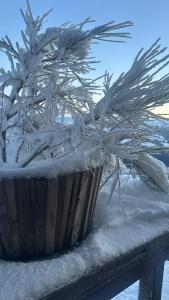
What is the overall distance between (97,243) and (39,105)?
353 mm

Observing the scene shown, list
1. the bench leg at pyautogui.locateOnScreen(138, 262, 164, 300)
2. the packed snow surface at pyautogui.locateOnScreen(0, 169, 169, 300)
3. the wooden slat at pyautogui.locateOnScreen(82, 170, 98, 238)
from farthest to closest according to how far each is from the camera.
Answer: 1. the bench leg at pyautogui.locateOnScreen(138, 262, 164, 300)
2. the wooden slat at pyautogui.locateOnScreen(82, 170, 98, 238)
3. the packed snow surface at pyautogui.locateOnScreen(0, 169, 169, 300)

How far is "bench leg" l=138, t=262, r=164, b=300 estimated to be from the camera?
91 centimetres

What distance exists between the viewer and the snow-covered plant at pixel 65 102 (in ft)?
1.91

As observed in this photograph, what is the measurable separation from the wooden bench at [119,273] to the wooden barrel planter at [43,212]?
0.09 m

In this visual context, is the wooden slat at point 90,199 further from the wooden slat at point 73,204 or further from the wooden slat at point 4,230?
the wooden slat at point 4,230

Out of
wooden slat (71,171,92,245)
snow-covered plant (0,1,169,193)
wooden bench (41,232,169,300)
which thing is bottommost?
wooden bench (41,232,169,300)

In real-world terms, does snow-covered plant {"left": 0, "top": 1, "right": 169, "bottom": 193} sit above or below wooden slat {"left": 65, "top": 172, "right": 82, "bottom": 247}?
above

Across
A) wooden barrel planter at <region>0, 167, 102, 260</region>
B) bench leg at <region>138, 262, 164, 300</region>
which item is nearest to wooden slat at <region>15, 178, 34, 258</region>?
wooden barrel planter at <region>0, 167, 102, 260</region>

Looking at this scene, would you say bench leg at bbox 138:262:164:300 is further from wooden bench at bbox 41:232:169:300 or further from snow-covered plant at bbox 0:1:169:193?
snow-covered plant at bbox 0:1:169:193

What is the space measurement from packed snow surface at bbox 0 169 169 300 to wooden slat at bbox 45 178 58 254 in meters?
0.03

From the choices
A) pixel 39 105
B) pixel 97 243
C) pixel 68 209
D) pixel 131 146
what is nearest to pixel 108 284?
pixel 97 243

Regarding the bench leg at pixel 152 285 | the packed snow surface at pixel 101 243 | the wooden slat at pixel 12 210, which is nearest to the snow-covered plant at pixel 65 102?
the wooden slat at pixel 12 210

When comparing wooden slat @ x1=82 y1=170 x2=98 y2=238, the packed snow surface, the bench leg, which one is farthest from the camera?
the bench leg

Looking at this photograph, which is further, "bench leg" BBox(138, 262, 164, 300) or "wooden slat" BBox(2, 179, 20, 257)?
"bench leg" BBox(138, 262, 164, 300)
